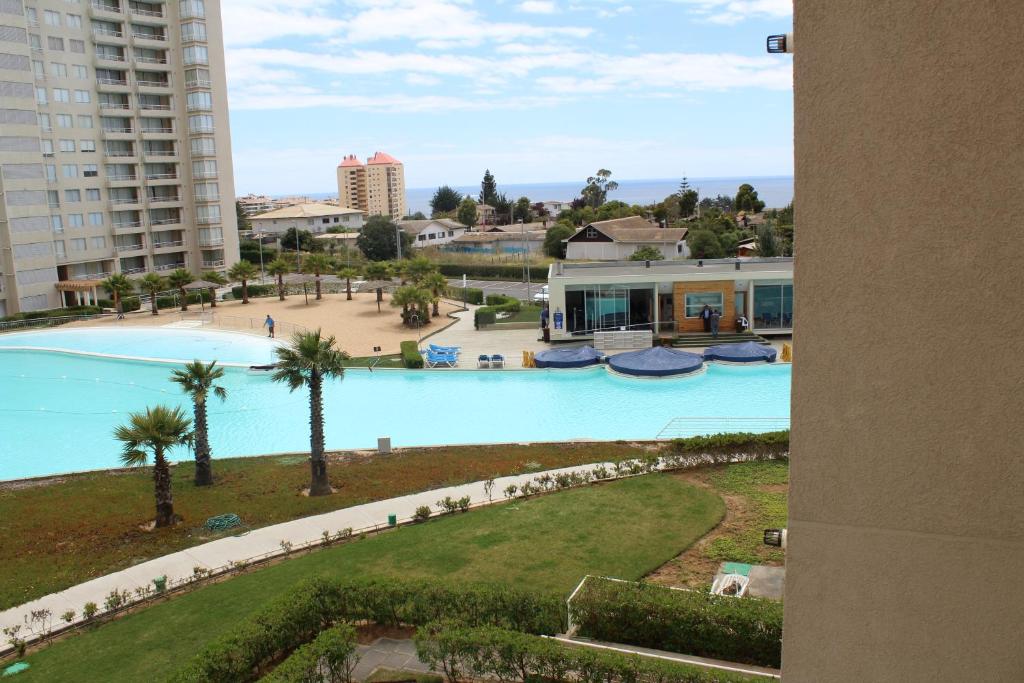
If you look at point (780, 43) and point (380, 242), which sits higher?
point (780, 43)

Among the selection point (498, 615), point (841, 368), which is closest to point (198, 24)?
point (498, 615)

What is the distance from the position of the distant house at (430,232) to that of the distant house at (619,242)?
28909mm

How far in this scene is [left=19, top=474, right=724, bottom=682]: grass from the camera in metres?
13.0

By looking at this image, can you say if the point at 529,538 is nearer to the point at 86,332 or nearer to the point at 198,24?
the point at 86,332

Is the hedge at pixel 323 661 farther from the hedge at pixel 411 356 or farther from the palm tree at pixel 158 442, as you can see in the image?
the hedge at pixel 411 356

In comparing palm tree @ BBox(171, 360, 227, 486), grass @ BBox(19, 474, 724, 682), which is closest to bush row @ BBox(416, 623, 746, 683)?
grass @ BBox(19, 474, 724, 682)

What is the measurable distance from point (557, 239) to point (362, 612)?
66.8m

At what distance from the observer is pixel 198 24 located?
63875 mm

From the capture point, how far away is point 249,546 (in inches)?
677

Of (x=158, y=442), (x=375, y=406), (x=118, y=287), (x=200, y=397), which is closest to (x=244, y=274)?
(x=118, y=287)

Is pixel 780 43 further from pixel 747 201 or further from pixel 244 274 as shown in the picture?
pixel 747 201

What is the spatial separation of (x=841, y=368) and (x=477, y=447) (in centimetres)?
1979

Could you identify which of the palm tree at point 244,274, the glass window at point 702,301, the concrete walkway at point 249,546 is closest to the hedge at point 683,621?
the concrete walkway at point 249,546

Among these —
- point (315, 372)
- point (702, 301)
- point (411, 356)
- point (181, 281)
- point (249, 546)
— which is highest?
point (181, 281)
